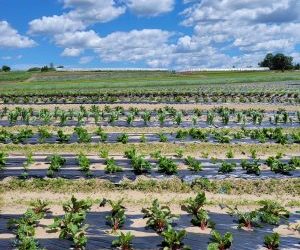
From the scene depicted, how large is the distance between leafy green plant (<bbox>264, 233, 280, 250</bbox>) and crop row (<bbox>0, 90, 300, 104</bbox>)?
25.1 m

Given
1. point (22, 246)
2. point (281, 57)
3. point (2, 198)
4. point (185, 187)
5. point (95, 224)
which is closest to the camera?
point (22, 246)

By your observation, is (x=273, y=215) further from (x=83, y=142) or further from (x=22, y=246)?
(x=83, y=142)

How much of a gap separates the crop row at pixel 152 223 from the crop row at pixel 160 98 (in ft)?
77.6

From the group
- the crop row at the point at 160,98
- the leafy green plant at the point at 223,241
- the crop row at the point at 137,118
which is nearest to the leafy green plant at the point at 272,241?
the leafy green plant at the point at 223,241

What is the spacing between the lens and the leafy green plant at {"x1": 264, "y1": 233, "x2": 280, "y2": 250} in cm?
784

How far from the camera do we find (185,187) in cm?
1157

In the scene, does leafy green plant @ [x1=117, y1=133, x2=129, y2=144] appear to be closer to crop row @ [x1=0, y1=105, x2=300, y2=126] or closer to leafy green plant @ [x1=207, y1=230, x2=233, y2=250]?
crop row @ [x1=0, y1=105, x2=300, y2=126]

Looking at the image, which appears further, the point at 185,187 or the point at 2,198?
the point at 185,187

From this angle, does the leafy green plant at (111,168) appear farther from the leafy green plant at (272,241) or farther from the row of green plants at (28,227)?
the leafy green plant at (272,241)

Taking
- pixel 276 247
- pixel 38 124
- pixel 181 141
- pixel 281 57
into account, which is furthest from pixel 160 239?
pixel 281 57

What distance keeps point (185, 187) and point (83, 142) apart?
21.2ft

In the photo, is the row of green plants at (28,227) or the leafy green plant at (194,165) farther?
the leafy green plant at (194,165)

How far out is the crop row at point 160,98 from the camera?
1331 inches

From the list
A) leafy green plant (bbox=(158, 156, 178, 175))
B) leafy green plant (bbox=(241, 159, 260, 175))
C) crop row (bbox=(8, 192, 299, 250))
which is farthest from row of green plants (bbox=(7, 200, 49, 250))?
leafy green plant (bbox=(241, 159, 260, 175))
